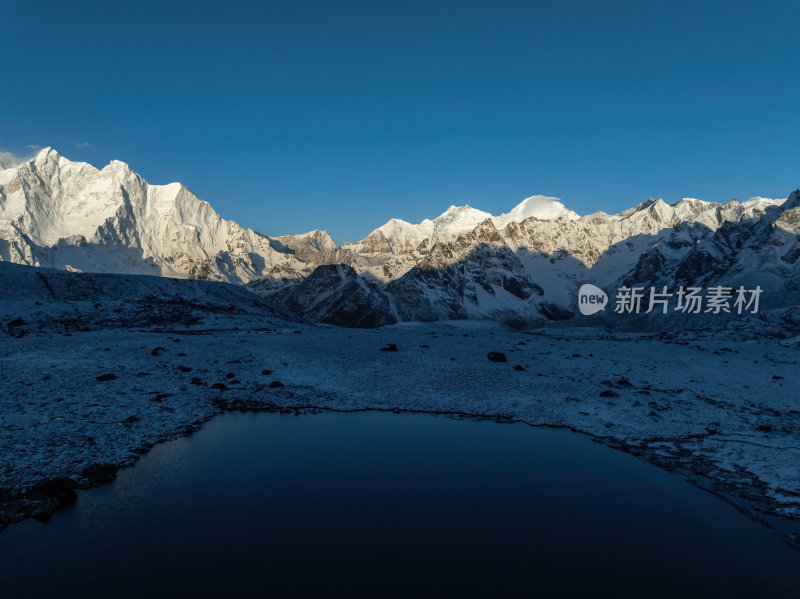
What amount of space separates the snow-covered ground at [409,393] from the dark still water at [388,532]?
9.67ft

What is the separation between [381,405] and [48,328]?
4302cm

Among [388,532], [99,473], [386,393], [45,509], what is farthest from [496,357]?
[45,509]

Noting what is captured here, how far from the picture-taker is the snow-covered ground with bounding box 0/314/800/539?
21.6 m

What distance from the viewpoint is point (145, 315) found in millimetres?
66062

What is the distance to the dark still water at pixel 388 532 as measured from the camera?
13.0 metres

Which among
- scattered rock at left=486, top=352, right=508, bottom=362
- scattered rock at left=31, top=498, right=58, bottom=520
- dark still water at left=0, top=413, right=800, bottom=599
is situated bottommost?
scattered rock at left=31, top=498, right=58, bottom=520

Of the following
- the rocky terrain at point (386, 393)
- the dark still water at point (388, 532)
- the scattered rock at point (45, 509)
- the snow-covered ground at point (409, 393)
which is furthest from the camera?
the snow-covered ground at point (409, 393)

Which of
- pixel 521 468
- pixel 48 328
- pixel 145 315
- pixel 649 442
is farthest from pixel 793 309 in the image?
pixel 48 328

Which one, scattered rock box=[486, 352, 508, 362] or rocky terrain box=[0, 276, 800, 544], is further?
Result: scattered rock box=[486, 352, 508, 362]

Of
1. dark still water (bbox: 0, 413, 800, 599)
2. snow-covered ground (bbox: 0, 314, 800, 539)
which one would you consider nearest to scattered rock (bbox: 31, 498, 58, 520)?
dark still water (bbox: 0, 413, 800, 599)

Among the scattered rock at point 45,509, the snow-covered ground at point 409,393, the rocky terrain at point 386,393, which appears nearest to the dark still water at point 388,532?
the scattered rock at point 45,509

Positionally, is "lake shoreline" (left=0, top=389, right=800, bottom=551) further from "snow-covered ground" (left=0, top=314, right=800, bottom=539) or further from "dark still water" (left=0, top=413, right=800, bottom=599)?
"dark still water" (left=0, top=413, right=800, bottom=599)

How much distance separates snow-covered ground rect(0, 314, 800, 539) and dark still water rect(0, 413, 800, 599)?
9.67 feet

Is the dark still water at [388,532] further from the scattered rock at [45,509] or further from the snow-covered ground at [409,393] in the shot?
the snow-covered ground at [409,393]
